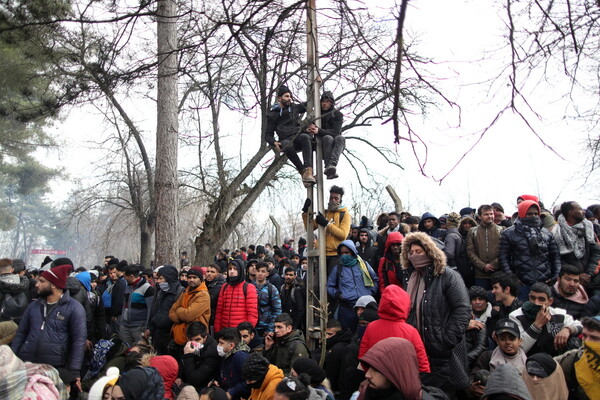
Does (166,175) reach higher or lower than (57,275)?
higher

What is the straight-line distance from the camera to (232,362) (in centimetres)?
527

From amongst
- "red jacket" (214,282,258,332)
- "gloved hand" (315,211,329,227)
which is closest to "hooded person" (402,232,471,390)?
"gloved hand" (315,211,329,227)

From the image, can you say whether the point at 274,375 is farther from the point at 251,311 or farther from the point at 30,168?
the point at 30,168

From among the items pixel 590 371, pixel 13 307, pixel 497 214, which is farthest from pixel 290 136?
pixel 13 307

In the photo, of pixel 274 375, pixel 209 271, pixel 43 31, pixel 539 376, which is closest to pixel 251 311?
pixel 209 271

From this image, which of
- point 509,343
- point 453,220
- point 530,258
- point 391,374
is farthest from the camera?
point 453,220

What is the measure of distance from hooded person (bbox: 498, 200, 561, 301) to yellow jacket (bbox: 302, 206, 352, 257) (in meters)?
1.93

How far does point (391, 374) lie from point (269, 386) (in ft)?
6.34

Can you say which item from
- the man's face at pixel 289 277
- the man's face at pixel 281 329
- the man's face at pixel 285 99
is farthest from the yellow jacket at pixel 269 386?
the man's face at pixel 289 277

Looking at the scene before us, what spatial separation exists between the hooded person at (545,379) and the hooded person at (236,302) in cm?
336

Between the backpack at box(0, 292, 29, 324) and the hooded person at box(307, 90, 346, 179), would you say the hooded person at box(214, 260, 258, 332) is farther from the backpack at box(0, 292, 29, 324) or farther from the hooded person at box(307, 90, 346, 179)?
the backpack at box(0, 292, 29, 324)

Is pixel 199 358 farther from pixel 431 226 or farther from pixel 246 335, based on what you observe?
pixel 431 226

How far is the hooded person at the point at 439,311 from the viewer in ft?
12.8

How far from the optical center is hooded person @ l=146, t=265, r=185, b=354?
6371mm
